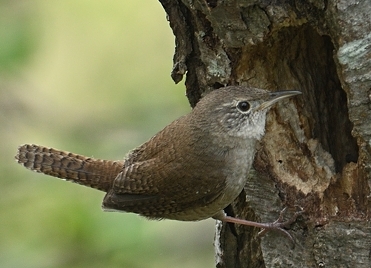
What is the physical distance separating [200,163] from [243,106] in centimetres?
40

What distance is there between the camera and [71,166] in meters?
4.10

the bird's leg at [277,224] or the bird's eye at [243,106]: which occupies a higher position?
the bird's eye at [243,106]

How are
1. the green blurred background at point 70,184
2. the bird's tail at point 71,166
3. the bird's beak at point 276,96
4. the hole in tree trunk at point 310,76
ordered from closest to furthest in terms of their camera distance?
1. the bird's beak at point 276,96
2. the hole in tree trunk at point 310,76
3. the bird's tail at point 71,166
4. the green blurred background at point 70,184

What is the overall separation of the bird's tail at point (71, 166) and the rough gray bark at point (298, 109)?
721 millimetres

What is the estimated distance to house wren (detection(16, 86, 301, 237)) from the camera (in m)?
3.63

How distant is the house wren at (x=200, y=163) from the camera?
3.63 metres

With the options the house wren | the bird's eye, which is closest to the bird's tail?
the house wren

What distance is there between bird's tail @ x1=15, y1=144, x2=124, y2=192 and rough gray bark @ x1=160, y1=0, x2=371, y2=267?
0.72 metres

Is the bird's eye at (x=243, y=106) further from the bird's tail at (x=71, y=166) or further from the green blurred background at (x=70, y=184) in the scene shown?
the green blurred background at (x=70, y=184)

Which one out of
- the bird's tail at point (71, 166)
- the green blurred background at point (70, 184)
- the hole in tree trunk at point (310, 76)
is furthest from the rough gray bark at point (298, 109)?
the green blurred background at point (70, 184)

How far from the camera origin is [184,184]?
3717 millimetres

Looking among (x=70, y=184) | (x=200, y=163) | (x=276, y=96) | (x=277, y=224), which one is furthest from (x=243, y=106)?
(x=70, y=184)

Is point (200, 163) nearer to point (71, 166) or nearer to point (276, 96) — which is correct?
point (276, 96)

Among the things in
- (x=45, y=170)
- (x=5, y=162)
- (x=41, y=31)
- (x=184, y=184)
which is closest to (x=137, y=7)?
(x=41, y=31)
